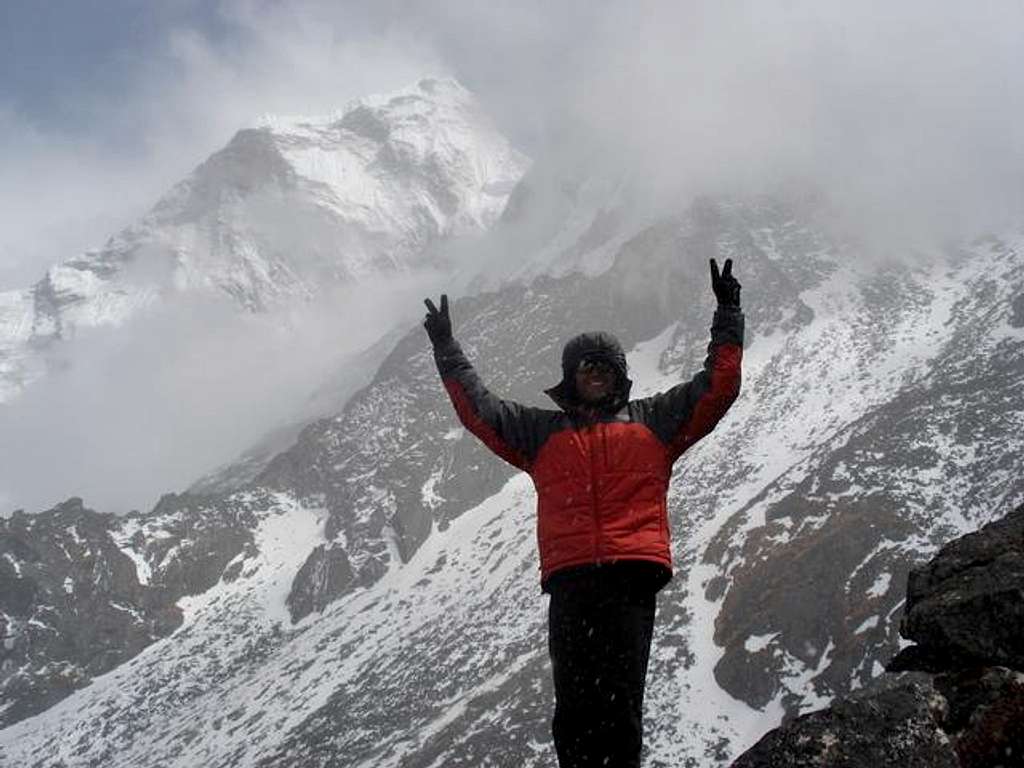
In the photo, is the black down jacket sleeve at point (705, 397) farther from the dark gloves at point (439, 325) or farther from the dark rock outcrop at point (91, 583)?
the dark rock outcrop at point (91, 583)

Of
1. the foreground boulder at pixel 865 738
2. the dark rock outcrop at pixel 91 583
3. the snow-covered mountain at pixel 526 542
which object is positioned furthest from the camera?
the dark rock outcrop at pixel 91 583

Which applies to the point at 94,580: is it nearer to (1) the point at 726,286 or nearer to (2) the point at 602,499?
(2) the point at 602,499

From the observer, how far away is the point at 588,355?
21.3 ft

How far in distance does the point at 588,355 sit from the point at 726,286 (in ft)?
3.57

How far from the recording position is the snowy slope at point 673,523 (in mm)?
60938

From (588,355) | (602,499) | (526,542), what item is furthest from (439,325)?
(526,542)

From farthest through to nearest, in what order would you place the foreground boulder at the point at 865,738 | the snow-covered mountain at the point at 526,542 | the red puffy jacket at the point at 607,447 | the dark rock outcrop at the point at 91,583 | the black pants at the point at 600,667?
1. the dark rock outcrop at the point at 91,583
2. the snow-covered mountain at the point at 526,542
3. the red puffy jacket at the point at 607,447
4. the black pants at the point at 600,667
5. the foreground boulder at the point at 865,738

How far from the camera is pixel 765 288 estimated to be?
14112cm

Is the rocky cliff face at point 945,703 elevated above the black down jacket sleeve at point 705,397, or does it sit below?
below

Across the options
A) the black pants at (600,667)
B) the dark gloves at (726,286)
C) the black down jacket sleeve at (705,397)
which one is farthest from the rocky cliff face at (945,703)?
the dark gloves at (726,286)

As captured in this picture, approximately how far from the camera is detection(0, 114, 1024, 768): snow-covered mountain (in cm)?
6191

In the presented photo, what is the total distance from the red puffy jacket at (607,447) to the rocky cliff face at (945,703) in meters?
1.30

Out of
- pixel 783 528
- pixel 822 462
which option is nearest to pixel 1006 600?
pixel 783 528

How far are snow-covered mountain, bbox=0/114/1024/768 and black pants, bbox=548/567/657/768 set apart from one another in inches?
1876
